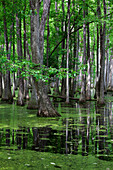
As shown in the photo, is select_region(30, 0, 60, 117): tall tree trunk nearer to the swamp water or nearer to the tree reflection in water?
the swamp water

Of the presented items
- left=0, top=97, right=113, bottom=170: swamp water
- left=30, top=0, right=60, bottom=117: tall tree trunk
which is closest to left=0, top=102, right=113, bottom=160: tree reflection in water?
left=0, top=97, right=113, bottom=170: swamp water

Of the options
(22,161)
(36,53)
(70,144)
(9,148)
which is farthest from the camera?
(36,53)

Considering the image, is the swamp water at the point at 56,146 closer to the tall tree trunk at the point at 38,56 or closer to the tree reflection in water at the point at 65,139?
the tree reflection in water at the point at 65,139

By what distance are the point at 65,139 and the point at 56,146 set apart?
98 centimetres

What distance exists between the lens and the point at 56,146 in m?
7.94

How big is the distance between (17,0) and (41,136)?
11.4m

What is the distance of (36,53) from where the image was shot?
1423 cm

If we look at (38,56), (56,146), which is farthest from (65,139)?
(38,56)

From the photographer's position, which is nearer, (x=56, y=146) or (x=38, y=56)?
(x=56, y=146)

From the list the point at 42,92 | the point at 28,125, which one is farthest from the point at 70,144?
the point at 42,92

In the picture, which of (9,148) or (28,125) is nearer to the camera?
(9,148)

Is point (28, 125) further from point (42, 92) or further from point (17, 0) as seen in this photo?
point (17, 0)

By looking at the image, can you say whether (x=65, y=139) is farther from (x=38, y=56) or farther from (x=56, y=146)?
(x=38, y=56)

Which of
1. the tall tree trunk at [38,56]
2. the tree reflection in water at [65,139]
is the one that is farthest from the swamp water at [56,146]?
the tall tree trunk at [38,56]
